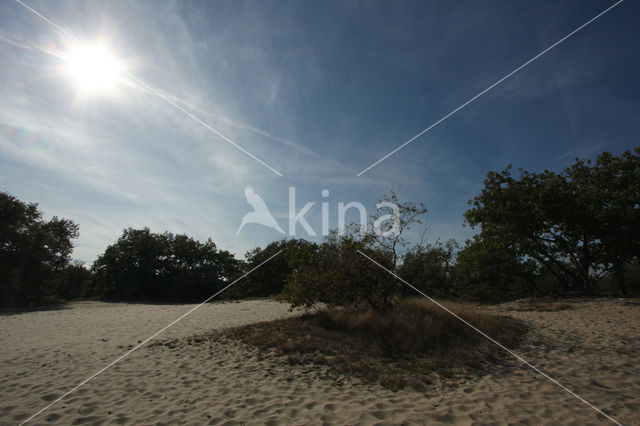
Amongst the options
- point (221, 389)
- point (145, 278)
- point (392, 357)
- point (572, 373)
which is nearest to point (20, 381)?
point (221, 389)

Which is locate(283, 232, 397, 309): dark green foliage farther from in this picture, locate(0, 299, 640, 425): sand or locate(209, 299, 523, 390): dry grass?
locate(0, 299, 640, 425): sand

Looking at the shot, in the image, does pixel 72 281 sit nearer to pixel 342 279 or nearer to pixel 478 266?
pixel 342 279

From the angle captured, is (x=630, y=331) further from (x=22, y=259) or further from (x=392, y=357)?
(x=22, y=259)

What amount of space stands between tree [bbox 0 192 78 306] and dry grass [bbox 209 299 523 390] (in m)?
22.1

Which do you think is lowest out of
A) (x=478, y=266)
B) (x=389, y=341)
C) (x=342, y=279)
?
(x=389, y=341)

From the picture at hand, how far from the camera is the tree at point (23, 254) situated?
22266mm

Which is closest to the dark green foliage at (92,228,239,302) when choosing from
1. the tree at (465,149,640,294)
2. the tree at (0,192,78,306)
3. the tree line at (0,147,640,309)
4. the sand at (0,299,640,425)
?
the tree line at (0,147,640,309)

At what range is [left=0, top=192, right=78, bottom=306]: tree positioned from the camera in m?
22.3

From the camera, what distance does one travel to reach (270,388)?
20.9ft

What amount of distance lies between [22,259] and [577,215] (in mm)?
36883

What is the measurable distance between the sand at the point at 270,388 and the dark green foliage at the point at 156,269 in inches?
1134

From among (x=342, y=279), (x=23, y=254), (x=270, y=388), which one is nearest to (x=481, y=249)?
(x=342, y=279)

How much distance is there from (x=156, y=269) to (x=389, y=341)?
36031mm

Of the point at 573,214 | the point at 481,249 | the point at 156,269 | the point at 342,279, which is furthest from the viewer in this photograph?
the point at 156,269
